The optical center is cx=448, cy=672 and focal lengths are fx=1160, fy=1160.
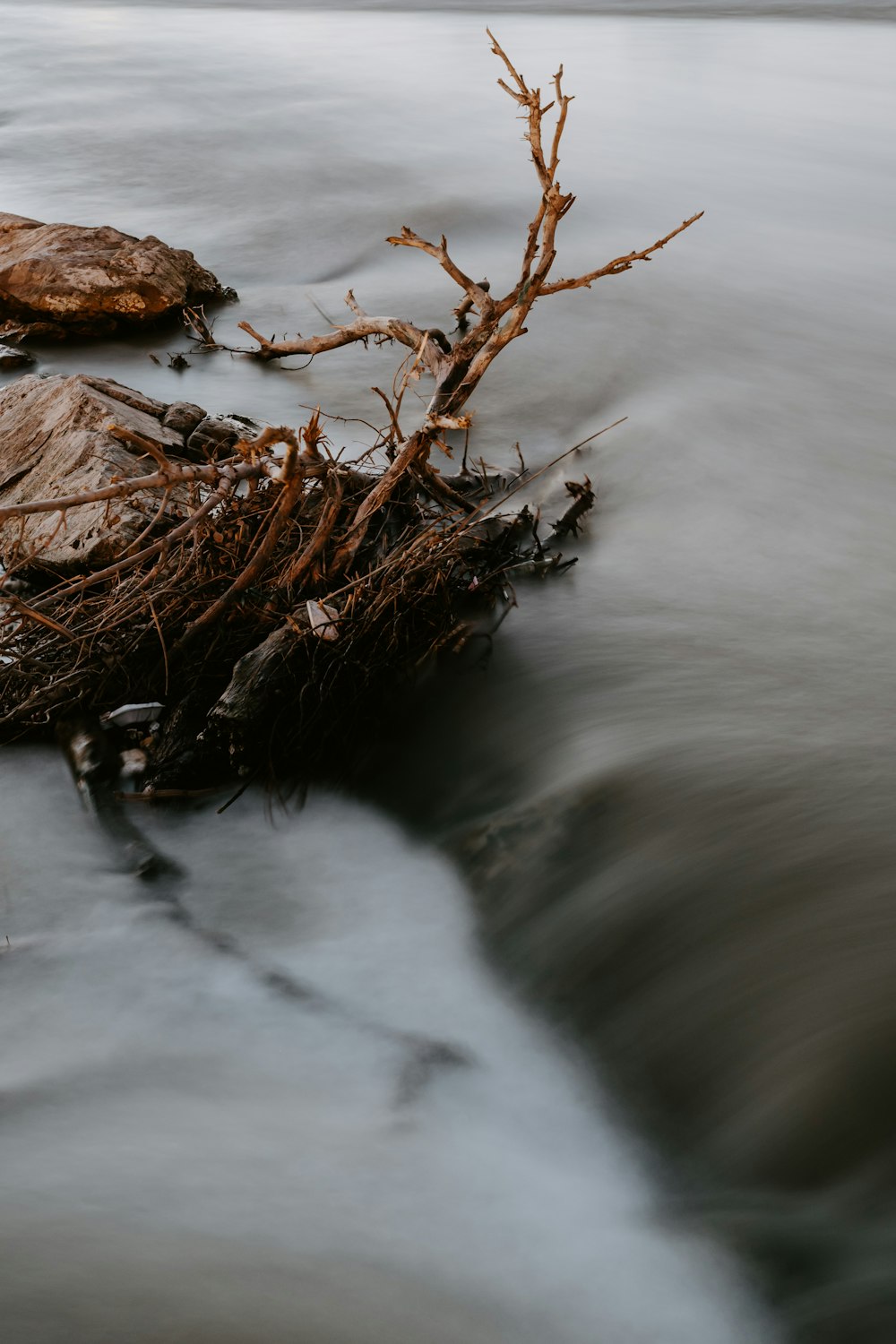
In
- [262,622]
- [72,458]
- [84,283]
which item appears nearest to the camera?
[262,622]

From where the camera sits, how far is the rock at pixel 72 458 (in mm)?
3994

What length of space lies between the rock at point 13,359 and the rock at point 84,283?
312mm

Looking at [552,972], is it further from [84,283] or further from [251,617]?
[84,283]

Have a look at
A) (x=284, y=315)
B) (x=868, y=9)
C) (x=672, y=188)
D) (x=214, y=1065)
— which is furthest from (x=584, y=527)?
(x=868, y=9)

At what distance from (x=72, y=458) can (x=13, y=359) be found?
2.21 m

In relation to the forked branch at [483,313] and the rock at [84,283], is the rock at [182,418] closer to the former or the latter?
the forked branch at [483,313]

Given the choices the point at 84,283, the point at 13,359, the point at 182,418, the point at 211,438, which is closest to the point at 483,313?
the point at 211,438

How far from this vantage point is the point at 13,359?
244 inches

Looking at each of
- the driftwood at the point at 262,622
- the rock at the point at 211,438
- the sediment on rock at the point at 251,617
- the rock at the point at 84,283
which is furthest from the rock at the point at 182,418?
the rock at the point at 84,283

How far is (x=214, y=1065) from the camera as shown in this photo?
8.92 ft

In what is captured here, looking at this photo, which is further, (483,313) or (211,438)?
(211,438)

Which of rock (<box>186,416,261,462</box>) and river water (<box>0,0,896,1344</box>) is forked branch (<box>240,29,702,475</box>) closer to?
rock (<box>186,416,261,462</box>)

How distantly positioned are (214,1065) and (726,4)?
22004mm

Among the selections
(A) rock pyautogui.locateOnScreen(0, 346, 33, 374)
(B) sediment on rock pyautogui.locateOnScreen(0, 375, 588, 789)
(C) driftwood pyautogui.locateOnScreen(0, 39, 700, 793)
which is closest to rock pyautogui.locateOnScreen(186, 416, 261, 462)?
(B) sediment on rock pyautogui.locateOnScreen(0, 375, 588, 789)
